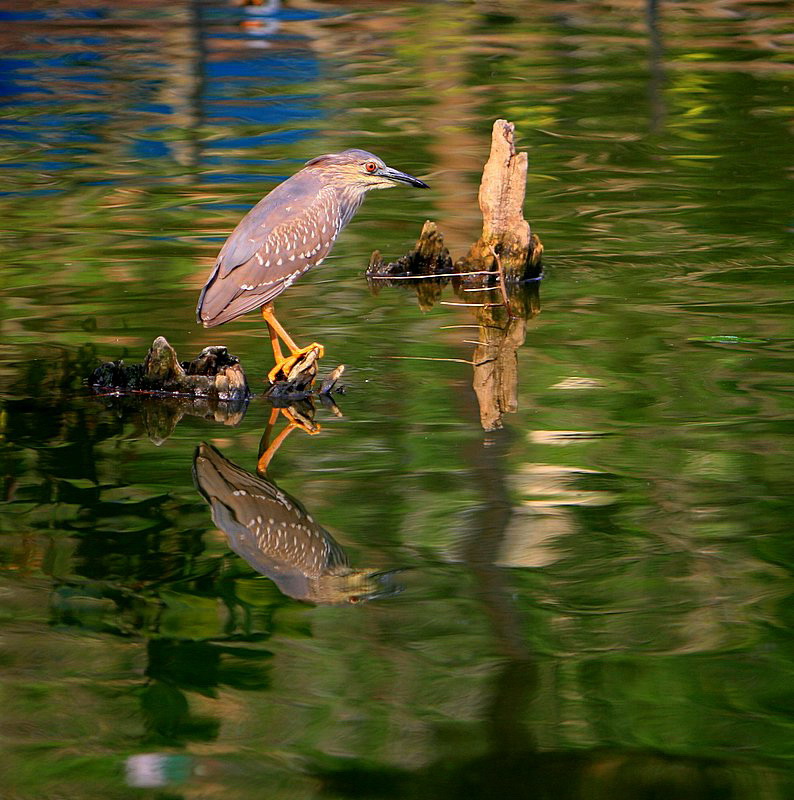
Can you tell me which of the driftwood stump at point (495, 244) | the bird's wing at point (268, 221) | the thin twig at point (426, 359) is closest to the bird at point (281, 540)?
the bird's wing at point (268, 221)

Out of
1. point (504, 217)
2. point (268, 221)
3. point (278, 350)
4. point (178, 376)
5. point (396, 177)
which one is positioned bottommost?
point (178, 376)

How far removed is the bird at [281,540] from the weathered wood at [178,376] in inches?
37.2

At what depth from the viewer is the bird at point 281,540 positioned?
647 centimetres

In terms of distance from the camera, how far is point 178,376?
888 cm

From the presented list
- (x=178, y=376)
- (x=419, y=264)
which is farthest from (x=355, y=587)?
(x=419, y=264)

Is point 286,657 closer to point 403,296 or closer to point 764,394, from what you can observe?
point 764,394

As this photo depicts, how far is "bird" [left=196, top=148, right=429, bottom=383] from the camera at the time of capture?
8.75m

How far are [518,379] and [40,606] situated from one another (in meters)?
3.76

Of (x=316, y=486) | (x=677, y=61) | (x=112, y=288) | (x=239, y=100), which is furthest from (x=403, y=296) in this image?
(x=677, y=61)

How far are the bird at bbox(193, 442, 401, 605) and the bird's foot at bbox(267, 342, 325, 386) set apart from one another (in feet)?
3.43

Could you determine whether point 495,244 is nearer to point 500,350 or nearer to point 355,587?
point 500,350

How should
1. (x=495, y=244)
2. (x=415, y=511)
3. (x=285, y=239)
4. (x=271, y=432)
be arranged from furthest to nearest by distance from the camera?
(x=495, y=244), (x=285, y=239), (x=271, y=432), (x=415, y=511)

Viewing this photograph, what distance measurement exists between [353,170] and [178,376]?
1.61 meters

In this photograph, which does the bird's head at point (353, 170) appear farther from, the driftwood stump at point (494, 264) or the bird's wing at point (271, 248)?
the driftwood stump at point (494, 264)
